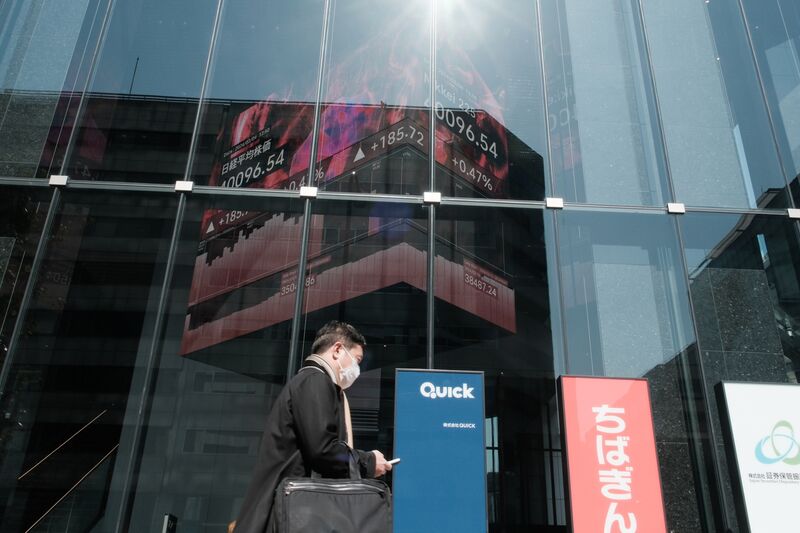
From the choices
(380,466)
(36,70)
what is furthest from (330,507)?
(36,70)

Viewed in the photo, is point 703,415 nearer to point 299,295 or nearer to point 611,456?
point 611,456

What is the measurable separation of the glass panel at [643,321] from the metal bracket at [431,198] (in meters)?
1.43

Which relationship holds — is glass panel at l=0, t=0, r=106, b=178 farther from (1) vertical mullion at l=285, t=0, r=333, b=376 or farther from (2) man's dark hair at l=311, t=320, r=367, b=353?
(2) man's dark hair at l=311, t=320, r=367, b=353

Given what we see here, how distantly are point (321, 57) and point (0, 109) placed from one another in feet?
12.8

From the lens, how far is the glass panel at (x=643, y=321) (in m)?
6.52

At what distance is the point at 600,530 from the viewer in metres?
6.09

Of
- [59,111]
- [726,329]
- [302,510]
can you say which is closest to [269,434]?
[302,510]

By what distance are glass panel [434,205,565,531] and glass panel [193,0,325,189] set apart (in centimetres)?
201

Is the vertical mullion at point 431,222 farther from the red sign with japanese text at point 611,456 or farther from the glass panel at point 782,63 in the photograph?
the glass panel at point 782,63

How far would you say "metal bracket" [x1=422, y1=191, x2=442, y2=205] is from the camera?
24.8ft

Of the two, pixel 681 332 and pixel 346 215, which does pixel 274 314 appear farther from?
pixel 681 332

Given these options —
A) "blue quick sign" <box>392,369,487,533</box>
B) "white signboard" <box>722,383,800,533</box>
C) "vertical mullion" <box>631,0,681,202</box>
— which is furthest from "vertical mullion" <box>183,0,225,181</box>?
"white signboard" <box>722,383,800,533</box>

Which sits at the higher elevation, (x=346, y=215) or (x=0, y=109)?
Result: (x=0, y=109)

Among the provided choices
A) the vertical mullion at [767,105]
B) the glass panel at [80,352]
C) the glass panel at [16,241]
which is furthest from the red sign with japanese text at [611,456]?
the glass panel at [16,241]
